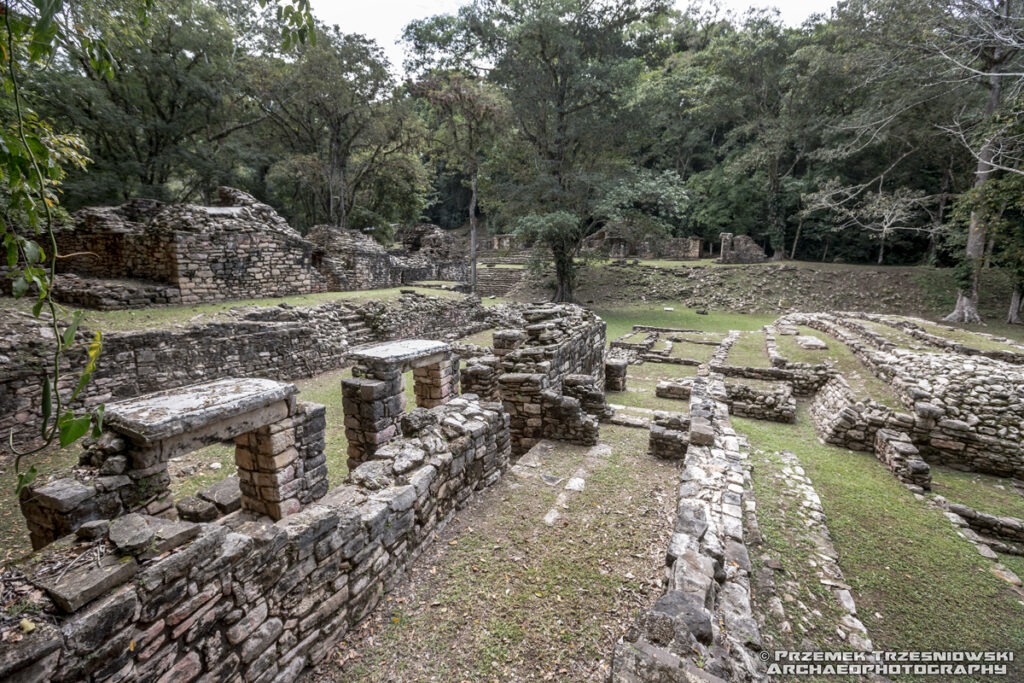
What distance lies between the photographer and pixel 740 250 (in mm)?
28719

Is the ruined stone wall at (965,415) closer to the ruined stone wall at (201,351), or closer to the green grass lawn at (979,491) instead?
the green grass lawn at (979,491)

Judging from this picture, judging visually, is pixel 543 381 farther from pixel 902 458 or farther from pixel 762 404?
pixel 902 458

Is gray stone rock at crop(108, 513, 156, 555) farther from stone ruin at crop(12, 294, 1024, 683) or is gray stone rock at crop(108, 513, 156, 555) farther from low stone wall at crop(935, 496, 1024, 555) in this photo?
low stone wall at crop(935, 496, 1024, 555)

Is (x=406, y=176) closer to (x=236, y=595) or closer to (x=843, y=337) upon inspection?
(x=843, y=337)

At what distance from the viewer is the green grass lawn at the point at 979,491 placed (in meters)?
5.94

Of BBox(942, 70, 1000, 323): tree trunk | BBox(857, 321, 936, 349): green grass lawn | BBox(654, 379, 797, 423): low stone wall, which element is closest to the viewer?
BBox(654, 379, 797, 423): low stone wall

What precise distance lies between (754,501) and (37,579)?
22.3ft

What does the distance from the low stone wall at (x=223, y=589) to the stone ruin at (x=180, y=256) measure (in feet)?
34.6

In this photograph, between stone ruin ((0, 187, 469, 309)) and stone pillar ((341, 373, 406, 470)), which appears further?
stone ruin ((0, 187, 469, 309))

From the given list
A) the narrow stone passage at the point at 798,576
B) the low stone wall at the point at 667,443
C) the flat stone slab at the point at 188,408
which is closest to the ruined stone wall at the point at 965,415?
the narrow stone passage at the point at 798,576

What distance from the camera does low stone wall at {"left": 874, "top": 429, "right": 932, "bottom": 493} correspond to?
637 cm

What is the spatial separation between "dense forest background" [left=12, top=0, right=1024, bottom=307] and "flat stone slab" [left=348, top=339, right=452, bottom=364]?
13.7 meters

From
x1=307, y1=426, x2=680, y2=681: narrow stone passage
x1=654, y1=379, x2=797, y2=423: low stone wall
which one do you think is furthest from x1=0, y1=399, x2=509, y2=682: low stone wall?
x1=654, y1=379, x2=797, y2=423: low stone wall

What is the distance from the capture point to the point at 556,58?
70.7ft
